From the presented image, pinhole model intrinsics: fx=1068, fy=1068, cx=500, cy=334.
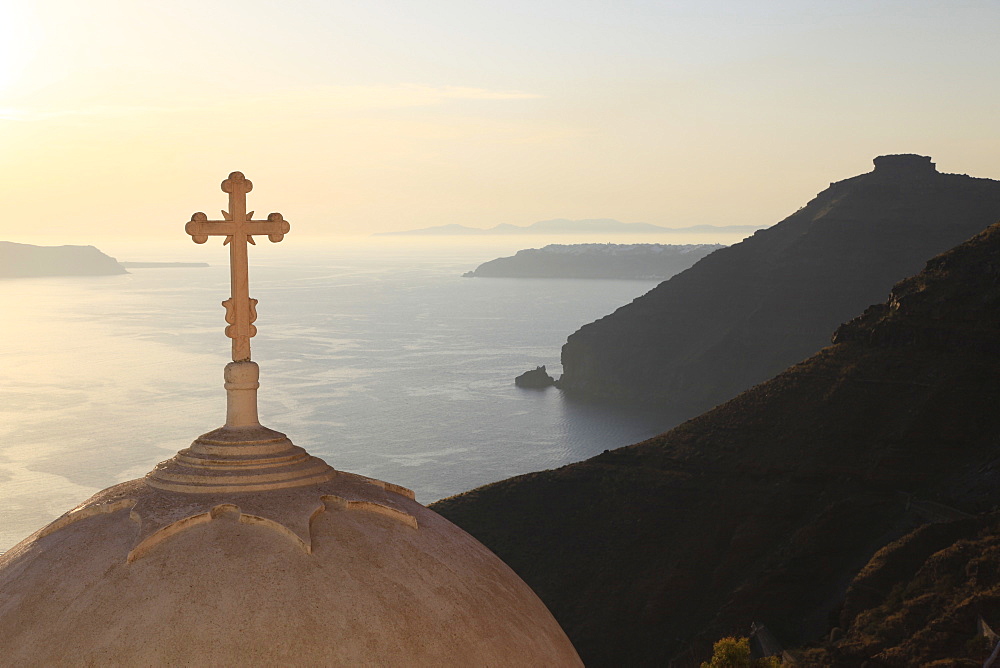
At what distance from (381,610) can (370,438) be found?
9805 centimetres

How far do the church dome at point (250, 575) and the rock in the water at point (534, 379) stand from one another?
13126 centimetres

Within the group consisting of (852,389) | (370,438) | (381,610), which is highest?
(381,610)

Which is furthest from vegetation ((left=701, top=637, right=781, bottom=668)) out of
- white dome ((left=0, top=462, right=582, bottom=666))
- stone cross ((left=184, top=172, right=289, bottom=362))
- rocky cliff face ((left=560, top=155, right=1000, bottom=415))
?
rocky cliff face ((left=560, top=155, right=1000, bottom=415))

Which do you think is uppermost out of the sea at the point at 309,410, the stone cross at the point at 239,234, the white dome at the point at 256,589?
the stone cross at the point at 239,234

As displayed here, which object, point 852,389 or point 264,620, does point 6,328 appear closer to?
point 852,389

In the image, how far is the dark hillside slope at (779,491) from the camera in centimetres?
3975

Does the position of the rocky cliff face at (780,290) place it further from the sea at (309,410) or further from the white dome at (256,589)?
the white dome at (256,589)

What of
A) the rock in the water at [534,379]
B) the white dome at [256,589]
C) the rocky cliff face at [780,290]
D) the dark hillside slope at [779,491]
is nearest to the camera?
the white dome at [256,589]

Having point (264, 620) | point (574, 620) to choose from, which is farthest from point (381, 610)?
point (574, 620)

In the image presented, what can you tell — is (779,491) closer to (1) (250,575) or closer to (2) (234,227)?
(2) (234,227)

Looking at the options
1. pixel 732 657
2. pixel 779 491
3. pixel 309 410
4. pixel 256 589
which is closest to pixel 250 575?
pixel 256 589

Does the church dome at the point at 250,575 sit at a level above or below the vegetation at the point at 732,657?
above

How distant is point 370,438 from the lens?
101625 mm

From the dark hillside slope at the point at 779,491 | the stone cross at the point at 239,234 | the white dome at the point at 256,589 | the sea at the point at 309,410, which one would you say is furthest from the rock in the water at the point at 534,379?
the white dome at the point at 256,589
